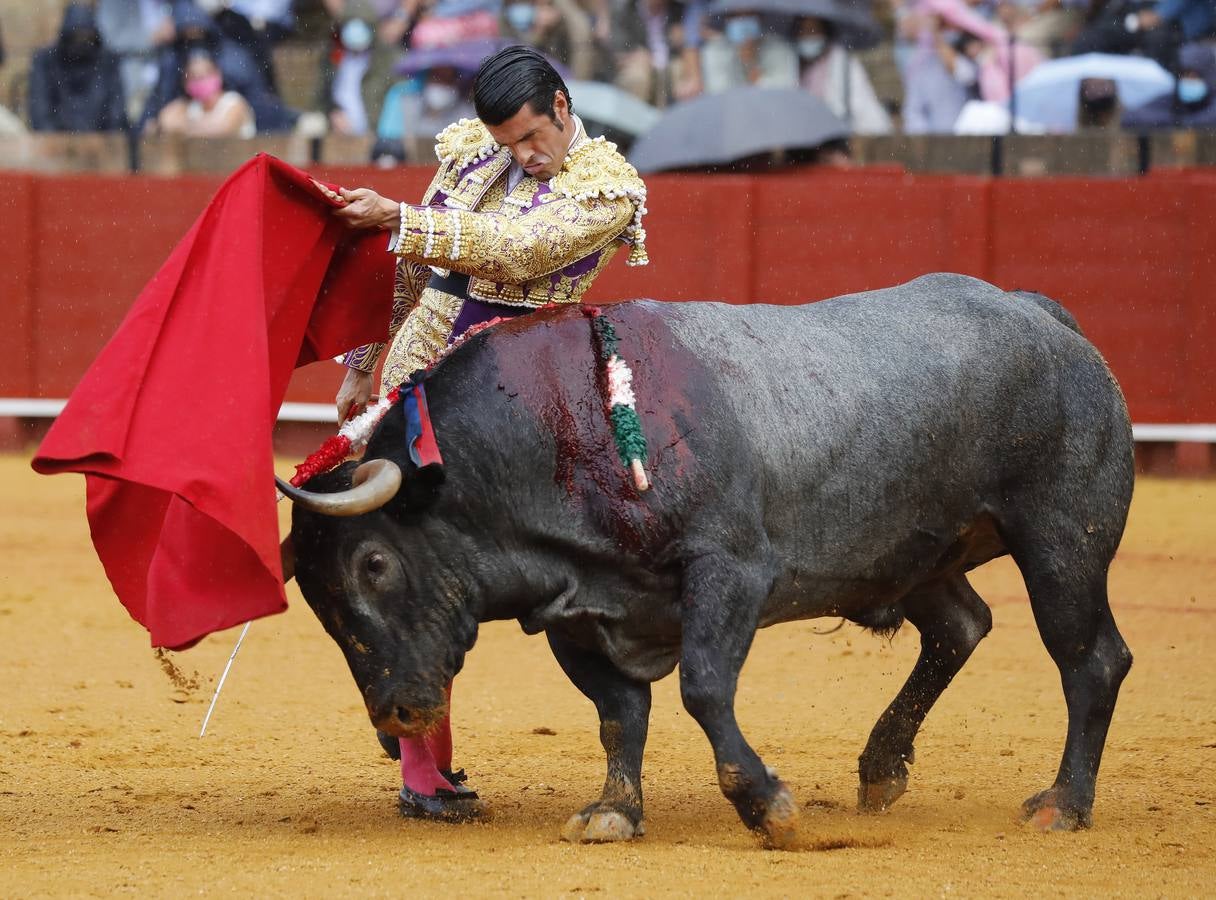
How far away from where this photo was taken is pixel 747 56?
410 inches

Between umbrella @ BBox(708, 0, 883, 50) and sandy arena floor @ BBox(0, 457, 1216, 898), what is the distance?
13.8 feet

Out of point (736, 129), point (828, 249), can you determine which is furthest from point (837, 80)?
point (828, 249)

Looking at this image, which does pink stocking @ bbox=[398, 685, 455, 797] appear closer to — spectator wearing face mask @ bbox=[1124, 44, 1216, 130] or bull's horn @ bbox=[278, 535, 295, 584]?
bull's horn @ bbox=[278, 535, 295, 584]

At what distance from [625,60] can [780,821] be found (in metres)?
7.67

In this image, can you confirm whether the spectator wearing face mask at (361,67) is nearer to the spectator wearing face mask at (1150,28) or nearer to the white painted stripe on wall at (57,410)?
the white painted stripe on wall at (57,410)

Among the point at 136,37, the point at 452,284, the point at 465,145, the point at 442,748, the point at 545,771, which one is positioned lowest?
the point at 545,771

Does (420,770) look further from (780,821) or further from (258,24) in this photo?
(258,24)

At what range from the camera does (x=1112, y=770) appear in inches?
171

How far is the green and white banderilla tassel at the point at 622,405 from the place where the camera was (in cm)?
333

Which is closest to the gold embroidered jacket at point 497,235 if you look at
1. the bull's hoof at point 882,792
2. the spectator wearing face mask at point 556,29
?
the bull's hoof at point 882,792

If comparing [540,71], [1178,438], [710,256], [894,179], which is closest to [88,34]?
[710,256]

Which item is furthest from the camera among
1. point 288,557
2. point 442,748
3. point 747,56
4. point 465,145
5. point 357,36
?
point 357,36

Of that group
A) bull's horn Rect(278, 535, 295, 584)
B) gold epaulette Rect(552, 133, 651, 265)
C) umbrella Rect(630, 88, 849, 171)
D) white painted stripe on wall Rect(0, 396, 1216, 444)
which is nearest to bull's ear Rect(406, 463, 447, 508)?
bull's horn Rect(278, 535, 295, 584)

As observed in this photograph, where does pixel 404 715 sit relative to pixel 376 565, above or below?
below
